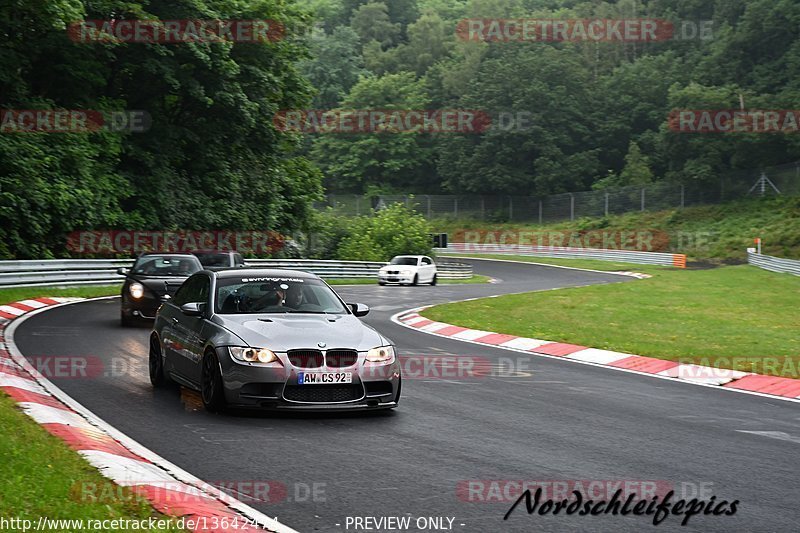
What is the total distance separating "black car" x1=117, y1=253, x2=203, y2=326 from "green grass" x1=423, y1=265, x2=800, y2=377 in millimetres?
6584

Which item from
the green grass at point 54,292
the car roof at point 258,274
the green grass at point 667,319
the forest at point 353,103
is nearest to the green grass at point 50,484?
the car roof at point 258,274

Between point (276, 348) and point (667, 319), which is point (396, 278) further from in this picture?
point (276, 348)

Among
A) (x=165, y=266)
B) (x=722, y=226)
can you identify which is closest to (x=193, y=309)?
(x=165, y=266)

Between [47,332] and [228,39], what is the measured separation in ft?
85.9

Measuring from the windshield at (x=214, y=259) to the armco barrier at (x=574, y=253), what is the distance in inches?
1758

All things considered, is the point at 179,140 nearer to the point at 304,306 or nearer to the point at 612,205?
the point at 304,306

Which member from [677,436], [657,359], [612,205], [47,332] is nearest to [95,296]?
[47,332]

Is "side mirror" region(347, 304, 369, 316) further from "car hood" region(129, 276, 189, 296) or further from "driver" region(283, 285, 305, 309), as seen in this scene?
"car hood" region(129, 276, 189, 296)

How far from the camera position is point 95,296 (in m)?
30.6

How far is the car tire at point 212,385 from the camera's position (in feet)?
32.7

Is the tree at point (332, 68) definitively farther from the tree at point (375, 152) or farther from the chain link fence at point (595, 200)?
the chain link fence at point (595, 200)

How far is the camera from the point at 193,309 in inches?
434

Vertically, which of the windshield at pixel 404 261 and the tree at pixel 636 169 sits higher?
the tree at pixel 636 169

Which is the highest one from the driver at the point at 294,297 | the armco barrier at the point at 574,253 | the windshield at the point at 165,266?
the driver at the point at 294,297
